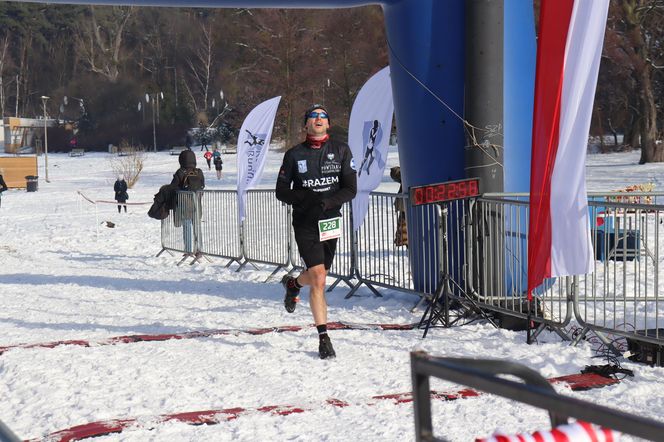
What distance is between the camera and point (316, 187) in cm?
669

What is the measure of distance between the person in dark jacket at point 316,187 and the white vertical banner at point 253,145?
19.2 ft

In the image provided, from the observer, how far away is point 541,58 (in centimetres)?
527

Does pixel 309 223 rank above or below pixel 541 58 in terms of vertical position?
below

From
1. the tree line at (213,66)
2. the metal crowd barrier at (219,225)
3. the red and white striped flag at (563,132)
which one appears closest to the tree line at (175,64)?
the tree line at (213,66)

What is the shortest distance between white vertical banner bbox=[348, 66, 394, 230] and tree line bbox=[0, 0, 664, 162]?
27430 millimetres

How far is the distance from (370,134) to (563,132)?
4.60m

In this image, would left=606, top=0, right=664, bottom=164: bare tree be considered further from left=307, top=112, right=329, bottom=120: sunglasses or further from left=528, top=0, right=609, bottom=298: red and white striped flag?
left=528, top=0, right=609, bottom=298: red and white striped flag

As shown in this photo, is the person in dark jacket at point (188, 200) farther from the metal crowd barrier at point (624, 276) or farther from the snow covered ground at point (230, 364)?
the metal crowd barrier at point (624, 276)

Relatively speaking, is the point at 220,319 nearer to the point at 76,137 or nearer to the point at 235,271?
the point at 235,271

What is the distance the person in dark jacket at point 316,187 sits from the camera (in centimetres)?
662

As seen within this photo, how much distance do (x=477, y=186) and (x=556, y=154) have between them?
2.29 m

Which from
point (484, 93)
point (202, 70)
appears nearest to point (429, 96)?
point (484, 93)

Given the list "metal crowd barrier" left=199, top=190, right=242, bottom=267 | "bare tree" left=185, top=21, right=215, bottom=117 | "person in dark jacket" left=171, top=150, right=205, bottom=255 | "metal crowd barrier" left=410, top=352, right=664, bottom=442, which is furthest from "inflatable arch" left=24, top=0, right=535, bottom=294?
"bare tree" left=185, top=21, right=215, bottom=117

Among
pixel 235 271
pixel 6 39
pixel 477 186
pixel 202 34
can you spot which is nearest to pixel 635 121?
pixel 235 271
